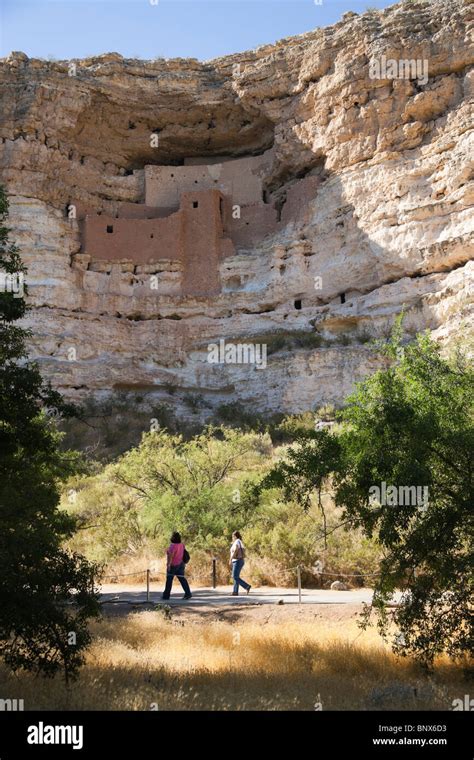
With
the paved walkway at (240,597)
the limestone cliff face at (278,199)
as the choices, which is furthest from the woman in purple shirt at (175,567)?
the limestone cliff face at (278,199)

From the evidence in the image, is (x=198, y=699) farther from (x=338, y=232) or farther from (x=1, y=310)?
(x=338, y=232)

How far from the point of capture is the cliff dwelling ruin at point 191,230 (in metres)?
29.2

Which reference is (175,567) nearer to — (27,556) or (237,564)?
(237,564)

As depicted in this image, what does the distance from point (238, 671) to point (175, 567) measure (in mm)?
3605

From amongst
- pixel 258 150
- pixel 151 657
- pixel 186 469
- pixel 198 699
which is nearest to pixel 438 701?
pixel 198 699

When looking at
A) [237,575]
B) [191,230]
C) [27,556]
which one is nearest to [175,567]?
[237,575]

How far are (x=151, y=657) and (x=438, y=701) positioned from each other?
2.88 meters

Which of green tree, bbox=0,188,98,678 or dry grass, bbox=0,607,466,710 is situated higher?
green tree, bbox=0,188,98,678

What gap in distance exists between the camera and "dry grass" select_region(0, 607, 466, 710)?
6.17 m

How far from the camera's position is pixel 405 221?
82.2 feet

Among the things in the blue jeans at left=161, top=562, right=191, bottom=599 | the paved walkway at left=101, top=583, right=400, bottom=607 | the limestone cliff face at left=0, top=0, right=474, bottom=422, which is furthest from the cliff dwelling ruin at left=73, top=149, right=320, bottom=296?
the blue jeans at left=161, top=562, right=191, bottom=599

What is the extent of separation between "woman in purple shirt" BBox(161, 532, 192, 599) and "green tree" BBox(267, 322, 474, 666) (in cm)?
384

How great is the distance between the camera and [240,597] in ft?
34.8

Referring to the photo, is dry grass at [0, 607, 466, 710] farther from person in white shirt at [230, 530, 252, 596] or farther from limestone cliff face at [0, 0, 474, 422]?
limestone cliff face at [0, 0, 474, 422]
